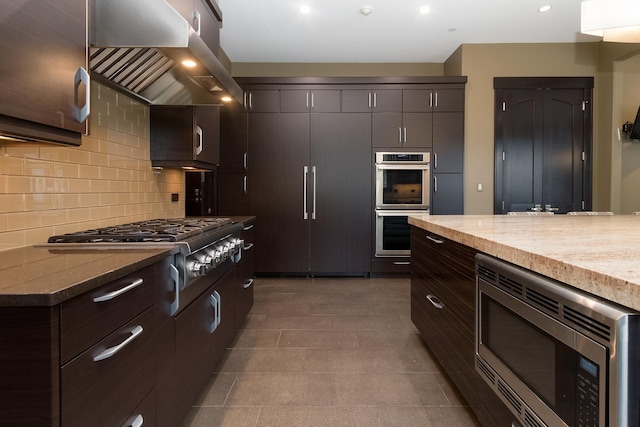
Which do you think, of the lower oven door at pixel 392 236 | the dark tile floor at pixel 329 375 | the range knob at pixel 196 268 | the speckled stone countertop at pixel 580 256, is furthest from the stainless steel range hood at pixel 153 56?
the lower oven door at pixel 392 236

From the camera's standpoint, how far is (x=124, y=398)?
1043mm

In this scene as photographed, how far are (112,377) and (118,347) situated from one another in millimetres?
83

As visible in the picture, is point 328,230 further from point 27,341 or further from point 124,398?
point 27,341

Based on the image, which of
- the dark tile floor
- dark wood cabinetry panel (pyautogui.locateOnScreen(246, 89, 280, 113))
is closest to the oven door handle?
dark wood cabinetry panel (pyautogui.locateOnScreen(246, 89, 280, 113))

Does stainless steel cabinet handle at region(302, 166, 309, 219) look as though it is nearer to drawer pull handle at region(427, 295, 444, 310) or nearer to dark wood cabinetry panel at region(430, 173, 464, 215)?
dark wood cabinetry panel at region(430, 173, 464, 215)

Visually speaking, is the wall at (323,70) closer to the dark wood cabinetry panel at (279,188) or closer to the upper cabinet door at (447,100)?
the upper cabinet door at (447,100)

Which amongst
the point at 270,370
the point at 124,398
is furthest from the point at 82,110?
the point at 270,370

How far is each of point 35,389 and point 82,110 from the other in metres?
0.90

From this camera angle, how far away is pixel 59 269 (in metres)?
0.98

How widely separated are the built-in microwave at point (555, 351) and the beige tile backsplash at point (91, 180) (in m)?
1.86

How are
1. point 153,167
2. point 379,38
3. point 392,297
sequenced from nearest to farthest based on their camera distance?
point 153,167 < point 392,297 < point 379,38

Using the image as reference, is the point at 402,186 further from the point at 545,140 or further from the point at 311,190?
the point at 545,140

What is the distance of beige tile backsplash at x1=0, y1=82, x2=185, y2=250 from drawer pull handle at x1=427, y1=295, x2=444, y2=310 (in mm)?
1963

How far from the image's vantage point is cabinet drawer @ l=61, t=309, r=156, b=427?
83 cm
